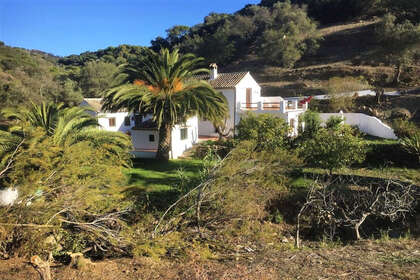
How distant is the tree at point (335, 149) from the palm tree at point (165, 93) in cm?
611

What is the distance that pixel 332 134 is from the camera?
576 inches

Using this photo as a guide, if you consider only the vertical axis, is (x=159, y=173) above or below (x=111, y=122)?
below

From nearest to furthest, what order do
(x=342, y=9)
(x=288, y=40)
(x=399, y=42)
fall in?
(x=399, y=42) < (x=288, y=40) < (x=342, y=9)

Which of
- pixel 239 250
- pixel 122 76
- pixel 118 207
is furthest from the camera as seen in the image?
pixel 122 76

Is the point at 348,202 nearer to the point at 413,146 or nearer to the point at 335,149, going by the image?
the point at 335,149

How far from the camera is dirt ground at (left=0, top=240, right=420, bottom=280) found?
7.04 m

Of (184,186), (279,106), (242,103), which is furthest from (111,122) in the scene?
(184,186)

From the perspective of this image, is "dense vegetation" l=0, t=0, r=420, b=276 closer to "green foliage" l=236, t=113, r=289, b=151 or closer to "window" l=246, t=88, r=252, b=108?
"green foliage" l=236, t=113, r=289, b=151

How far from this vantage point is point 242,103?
1113 inches

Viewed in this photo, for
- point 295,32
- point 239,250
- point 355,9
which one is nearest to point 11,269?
point 239,250

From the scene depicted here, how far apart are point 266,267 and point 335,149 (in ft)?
25.4

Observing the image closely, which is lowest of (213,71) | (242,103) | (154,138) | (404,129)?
(154,138)

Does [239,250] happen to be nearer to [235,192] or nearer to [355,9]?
[235,192]

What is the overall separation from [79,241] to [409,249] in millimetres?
9853
